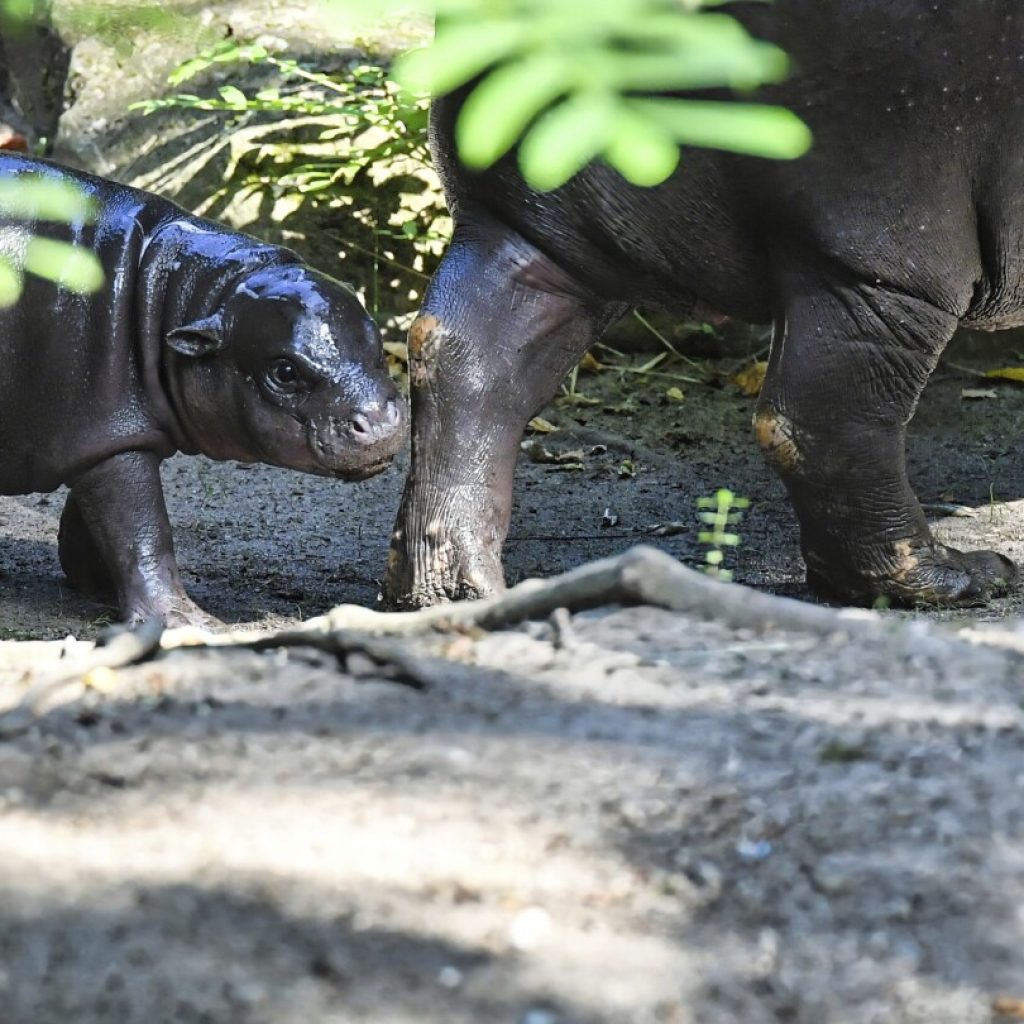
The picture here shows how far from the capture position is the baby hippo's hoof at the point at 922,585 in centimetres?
360

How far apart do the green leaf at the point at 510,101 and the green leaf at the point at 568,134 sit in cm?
1

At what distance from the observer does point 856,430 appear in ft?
11.4

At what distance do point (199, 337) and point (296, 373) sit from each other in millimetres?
234

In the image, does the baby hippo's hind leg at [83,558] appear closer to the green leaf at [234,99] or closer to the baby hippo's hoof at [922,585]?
the baby hippo's hoof at [922,585]

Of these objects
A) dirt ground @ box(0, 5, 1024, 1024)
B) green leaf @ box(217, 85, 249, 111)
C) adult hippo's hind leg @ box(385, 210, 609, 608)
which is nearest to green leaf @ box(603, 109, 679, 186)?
dirt ground @ box(0, 5, 1024, 1024)

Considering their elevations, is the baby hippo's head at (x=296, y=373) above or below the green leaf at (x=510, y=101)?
below

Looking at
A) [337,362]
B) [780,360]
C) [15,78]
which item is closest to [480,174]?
[337,362]

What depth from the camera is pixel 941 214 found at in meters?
3.34

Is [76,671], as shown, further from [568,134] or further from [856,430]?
[856,430]

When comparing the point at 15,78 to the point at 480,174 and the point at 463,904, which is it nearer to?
the point at 480,174

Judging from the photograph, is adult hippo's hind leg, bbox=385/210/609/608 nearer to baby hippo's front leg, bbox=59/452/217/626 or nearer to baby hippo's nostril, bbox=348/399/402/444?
baby hippo's nostril, bbox=348/399/402/444

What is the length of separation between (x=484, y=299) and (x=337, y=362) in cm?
35

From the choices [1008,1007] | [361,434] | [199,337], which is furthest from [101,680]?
[199,337]

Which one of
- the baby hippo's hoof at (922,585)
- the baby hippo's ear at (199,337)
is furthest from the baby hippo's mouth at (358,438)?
the baby hippo's hoof at (922,585)
